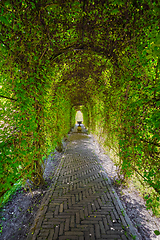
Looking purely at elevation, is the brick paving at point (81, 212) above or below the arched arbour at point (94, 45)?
below

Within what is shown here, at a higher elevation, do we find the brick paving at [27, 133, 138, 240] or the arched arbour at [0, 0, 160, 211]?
the arched arbour at [0, 0, 160, 211]

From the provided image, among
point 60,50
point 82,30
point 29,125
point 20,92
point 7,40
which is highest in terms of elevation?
point 82,30

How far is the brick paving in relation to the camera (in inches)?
85.2

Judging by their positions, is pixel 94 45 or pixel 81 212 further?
pixel 94 45

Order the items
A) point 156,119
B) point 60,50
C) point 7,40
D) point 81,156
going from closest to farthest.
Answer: point 156,119
point 7,40
point 60,50
point 81,156

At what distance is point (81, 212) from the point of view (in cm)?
263

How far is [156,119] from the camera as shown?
173 centimetres

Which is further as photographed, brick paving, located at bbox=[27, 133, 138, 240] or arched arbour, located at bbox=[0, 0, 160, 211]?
brick paving, located at bbox=[27, 133, 138, 240]

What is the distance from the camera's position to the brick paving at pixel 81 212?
2163 millimetres

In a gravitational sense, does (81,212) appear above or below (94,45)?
below

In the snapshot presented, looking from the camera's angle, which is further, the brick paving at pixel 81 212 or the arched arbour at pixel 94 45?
the brick paving at pixel 81 212

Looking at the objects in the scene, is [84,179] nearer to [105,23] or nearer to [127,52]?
[127,52]

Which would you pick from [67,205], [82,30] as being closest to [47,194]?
[67,205]

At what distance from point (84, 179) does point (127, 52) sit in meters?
4.14
